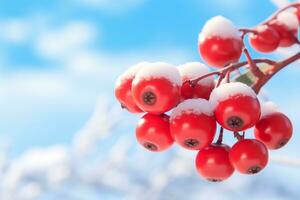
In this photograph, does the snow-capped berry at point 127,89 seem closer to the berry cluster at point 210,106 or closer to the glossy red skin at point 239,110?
the berry cluster at point 210,106

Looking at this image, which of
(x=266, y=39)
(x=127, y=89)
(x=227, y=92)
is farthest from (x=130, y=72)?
(x=266, y=39)

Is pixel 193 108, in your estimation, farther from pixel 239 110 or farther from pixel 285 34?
pixel 285 34

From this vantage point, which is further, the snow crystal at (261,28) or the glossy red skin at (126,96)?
the snow crystal at (261,28)

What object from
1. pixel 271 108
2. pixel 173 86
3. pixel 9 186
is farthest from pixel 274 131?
pixel 9 186

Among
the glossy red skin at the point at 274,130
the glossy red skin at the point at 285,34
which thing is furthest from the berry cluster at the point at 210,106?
the glossy red skin at the point at 285,34

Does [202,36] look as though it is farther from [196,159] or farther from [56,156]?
[56,156]

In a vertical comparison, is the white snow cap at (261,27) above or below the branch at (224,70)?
above

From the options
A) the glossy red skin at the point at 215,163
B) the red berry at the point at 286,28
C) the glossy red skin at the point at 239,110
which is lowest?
the glossy red skin at the point at 215,163
